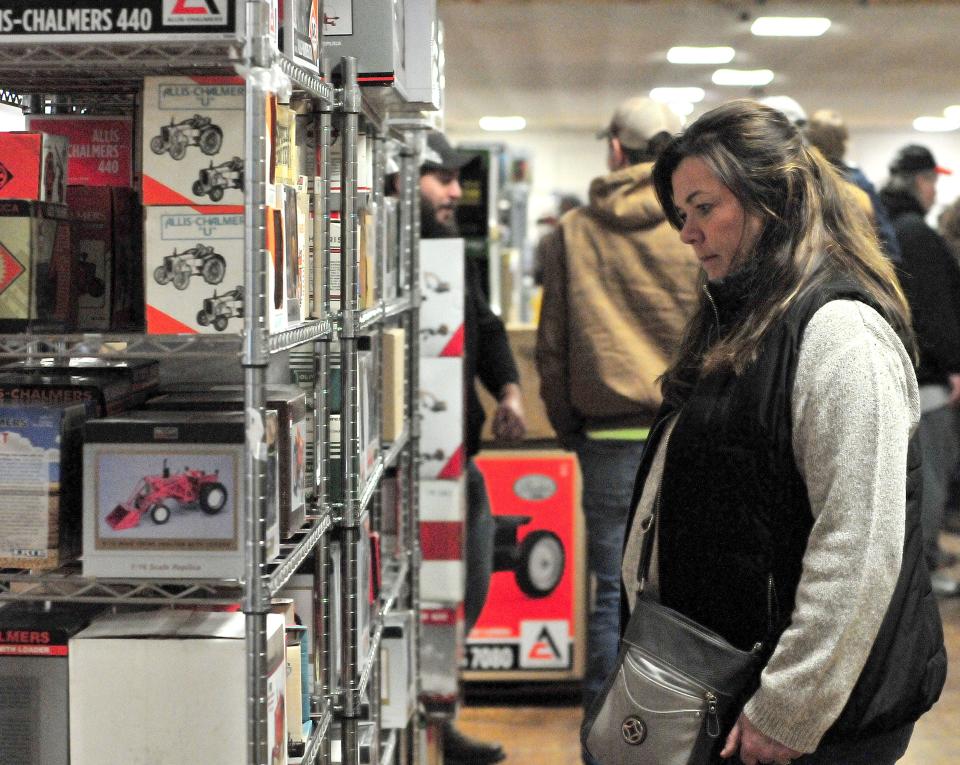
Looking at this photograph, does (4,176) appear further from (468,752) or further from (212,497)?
(468,752)

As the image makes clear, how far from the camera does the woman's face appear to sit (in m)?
1.80

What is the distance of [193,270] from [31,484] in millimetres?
376

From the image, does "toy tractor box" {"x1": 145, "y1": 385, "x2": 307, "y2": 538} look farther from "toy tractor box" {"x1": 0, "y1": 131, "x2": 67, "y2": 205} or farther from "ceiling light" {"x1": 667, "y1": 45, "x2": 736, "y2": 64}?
"ceiling light" {"x1": 667, "y1": 45, "x2": 736, "y2": 64}

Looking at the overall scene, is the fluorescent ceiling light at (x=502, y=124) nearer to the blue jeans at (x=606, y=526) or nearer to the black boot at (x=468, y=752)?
the black boot at (x=468, y=752)

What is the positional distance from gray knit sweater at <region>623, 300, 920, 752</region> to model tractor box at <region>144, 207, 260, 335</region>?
774mm

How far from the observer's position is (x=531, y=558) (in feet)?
13.9

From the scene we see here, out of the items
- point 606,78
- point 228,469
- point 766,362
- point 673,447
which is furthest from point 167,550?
point 606,78

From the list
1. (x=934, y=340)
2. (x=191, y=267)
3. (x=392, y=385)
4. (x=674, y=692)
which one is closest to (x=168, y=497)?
(x=191, y=267)

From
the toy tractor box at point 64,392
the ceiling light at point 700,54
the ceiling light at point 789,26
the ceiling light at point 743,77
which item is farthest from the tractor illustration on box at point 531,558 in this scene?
the ceiling light at point 743,77

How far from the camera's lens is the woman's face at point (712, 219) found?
180 cm

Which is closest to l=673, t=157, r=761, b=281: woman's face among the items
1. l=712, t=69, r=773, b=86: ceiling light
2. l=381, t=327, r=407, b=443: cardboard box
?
l=381, t=327, r=407, b=443: cardboard box

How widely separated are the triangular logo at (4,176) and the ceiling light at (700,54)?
9.86 m

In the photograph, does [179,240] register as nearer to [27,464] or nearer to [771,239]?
[27,464]

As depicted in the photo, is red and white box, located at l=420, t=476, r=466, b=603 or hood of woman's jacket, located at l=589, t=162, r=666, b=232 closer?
hood of woman's jacket, located at l=589, t=162, r=666, b=232
